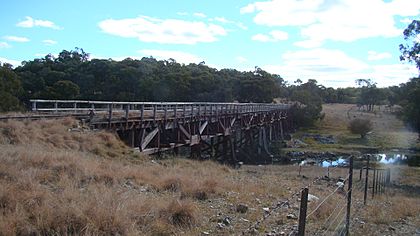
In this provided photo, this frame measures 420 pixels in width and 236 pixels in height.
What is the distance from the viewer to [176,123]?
27.6 meters

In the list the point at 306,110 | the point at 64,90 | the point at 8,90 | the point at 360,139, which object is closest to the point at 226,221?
the point at 8,90

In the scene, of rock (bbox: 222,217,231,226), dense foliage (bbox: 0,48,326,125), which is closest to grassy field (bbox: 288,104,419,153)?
dense foliage (bbox: 0,48,326,125)

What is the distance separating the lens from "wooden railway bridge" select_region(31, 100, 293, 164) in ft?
72.9

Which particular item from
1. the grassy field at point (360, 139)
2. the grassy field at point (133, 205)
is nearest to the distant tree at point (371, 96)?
the grassy field at point (360, 139)

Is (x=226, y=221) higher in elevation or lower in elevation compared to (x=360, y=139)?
higher

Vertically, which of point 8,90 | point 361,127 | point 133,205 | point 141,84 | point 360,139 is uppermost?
point 141,84

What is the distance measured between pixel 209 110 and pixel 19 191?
2727cm

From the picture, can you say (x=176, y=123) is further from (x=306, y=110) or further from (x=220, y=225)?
(x=306, y=110)

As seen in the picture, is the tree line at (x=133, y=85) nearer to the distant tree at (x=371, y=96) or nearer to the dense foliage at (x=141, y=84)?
the dense foliage at (x=141, y=84)

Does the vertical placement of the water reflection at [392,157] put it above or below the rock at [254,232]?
below

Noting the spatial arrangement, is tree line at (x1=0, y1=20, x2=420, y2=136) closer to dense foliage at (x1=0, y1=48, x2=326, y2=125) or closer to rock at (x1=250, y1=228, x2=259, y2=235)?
dense foliage at (x1=0, y1=48, x2=326, y2=125)

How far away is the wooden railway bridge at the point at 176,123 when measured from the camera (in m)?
22.2

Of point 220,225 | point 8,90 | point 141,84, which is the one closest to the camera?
point 220,225

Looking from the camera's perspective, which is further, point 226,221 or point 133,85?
point 133,85
